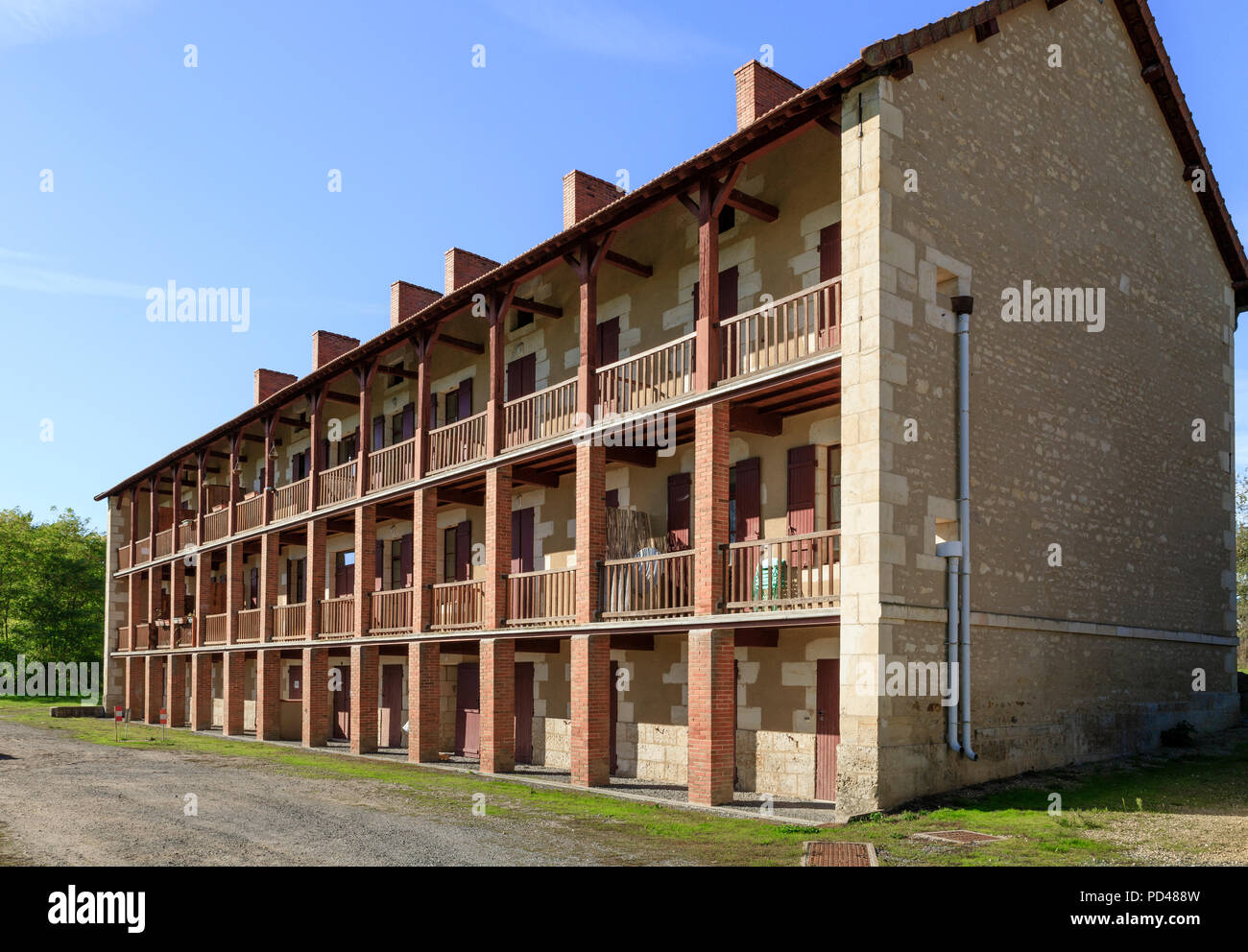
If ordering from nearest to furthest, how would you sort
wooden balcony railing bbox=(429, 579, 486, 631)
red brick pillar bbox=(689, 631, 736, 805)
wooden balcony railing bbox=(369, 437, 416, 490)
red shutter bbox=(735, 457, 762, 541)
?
red brick pillar bbox=(689, 631, 736, 805) → red shutter bbox=(735, 457, 762, 541) → wooden balcony railing bbox=(429, 579, 486, 631) → wooden balcony railing bbox=(369, 437, 416, 490)

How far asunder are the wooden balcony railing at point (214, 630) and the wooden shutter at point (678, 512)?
18.7 metres

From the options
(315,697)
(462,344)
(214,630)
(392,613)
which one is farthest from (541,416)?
(214,630)

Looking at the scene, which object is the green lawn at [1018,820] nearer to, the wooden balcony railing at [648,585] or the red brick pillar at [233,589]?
the wooden balcony railing at [648,585]

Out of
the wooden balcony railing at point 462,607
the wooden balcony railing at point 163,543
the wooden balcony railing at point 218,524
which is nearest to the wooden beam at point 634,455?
the wooden balcony railing at point 462,607

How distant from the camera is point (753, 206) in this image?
17.1 meters

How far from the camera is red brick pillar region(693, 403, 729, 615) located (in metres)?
15.4

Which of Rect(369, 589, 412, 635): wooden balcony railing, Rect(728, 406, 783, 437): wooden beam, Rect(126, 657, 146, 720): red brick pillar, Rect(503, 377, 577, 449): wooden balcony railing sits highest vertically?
Rect(503, 377, 577, 449): wooden balcony railing

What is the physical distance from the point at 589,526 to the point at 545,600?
7.23 feet

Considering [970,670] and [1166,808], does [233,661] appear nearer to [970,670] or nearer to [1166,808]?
[970,670]

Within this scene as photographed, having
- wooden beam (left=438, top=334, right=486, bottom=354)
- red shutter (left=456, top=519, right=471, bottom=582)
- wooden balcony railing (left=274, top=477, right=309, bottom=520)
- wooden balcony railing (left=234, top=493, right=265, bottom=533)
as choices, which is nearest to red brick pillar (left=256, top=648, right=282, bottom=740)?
wooden balcony railing (left=274, top=477, right=309, bottom=520)

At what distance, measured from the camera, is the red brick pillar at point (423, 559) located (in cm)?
2223

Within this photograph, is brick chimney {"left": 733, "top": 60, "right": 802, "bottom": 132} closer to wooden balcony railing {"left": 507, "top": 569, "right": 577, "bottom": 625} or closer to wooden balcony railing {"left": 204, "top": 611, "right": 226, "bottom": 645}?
wooden balcony railing {"left": 507, "top": 569, "right": 577, "bottom": 625}

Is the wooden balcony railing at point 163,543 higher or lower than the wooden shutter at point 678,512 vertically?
lower

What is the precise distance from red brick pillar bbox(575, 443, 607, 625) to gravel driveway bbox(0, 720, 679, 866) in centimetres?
350
